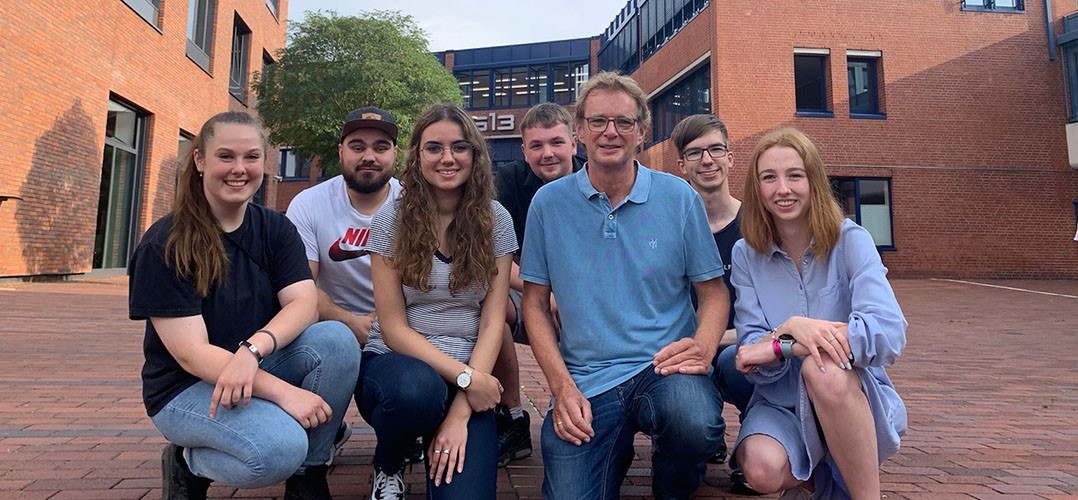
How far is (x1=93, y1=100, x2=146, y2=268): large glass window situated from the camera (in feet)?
40.9

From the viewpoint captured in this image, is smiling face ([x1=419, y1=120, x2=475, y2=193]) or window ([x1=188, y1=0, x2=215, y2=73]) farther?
window ([x1=188, y1=0, x2=215, y2=73])

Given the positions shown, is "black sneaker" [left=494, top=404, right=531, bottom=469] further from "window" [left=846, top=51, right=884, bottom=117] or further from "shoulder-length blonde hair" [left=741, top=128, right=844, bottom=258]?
"window" [left=846, top=51, right=884, bottom=117]

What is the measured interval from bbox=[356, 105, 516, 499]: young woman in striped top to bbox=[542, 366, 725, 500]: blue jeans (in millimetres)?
260

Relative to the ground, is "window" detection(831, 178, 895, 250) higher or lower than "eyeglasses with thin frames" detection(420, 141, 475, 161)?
higher

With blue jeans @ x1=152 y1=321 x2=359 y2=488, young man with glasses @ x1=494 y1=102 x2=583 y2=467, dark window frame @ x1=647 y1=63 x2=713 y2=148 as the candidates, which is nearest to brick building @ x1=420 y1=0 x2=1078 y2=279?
Answer: dark window frame @ x1=647 y1=63 x2=713 y2=148

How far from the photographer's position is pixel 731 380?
2.42 metres

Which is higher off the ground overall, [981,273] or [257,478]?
[981,273]

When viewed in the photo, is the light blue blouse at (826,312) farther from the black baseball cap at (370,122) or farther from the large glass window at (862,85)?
the large glass window at (862,85)

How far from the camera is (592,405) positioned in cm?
218

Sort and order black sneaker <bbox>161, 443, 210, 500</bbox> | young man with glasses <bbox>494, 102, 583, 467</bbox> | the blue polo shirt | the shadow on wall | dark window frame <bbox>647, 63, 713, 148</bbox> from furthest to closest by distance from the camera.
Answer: dark window frame <bbox>647, 63, 713, 148</bbox>, the shadow on wall, young man with glasses <bbox>494, 102, 583, 467</bbox>, the blue polo shirt, black sneaker <bbox>161, 443, 210, 500</bbox>

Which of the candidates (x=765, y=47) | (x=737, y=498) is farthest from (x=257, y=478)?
(x=765, y=47)

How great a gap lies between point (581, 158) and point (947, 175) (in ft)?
55.0

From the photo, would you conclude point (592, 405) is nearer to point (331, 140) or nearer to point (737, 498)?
point (737, 498)

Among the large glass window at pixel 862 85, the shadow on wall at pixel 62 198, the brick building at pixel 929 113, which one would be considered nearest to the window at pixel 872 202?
the brick building at pixel 929 113
